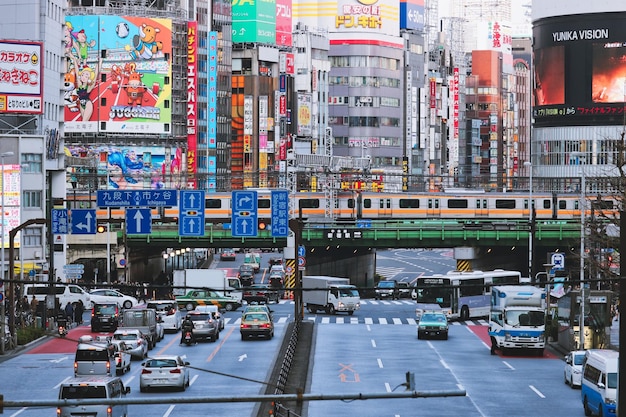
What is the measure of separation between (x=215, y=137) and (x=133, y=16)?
75.6ft

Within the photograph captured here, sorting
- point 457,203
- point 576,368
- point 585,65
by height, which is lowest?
point 576,368

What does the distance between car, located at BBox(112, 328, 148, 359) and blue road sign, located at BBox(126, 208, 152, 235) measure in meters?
14.0

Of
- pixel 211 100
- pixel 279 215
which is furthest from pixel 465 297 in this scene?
pixel 211 100

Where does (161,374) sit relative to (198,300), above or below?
above

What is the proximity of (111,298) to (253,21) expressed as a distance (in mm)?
99986

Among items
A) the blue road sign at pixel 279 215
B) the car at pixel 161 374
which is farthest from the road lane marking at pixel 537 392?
the blue road sign at pixel 279 215

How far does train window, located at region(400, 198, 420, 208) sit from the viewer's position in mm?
102438

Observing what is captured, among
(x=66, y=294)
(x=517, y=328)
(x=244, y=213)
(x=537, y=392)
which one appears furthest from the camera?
(x=66, y=294)

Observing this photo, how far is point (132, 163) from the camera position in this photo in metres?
142

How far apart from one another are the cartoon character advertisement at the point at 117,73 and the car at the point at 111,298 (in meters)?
62.9

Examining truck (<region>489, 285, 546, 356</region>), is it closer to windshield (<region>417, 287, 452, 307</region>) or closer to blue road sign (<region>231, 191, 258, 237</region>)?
blue road sign (<region>231, 191, 258, 237</region>)

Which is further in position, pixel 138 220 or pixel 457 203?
pixel 457 203

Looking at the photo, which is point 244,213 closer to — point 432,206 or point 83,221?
point 83,221

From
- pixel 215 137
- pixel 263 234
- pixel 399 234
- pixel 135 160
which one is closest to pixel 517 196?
pixel 399 234
